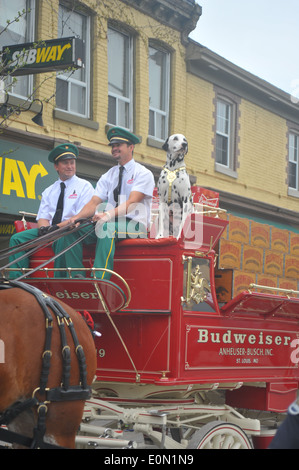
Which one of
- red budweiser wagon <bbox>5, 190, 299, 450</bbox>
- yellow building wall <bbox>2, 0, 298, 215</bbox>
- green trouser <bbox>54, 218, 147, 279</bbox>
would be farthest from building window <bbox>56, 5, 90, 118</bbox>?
red budweiser wagon <bbox>5, 190, 299, 450</bbox>

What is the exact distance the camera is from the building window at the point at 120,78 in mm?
14070

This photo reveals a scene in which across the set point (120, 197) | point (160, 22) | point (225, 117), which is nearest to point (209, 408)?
point (120, 197)

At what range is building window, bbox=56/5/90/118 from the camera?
12953 mm

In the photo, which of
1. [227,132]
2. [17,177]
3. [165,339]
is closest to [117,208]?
[165,339]

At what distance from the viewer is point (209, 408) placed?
6.14 metres

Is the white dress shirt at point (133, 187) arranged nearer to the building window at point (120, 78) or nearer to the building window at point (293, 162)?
the building window at point (120, 78)

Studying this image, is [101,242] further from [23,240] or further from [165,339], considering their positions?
[165,339]

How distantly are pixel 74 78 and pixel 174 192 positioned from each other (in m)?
7.51

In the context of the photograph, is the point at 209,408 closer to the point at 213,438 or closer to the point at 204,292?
the point at 213,438

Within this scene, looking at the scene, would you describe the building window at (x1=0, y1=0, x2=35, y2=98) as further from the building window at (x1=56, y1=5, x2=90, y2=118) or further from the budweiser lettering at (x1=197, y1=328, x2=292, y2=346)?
the budweiser lettering at (x1=197, y1=328, x2=292, y2=346)

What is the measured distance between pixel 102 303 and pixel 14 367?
123 cm

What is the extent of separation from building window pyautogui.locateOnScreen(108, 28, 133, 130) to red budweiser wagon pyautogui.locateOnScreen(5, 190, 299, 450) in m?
8.53

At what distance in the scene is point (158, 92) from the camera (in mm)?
15305

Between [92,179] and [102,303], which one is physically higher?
[92,179]
